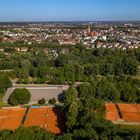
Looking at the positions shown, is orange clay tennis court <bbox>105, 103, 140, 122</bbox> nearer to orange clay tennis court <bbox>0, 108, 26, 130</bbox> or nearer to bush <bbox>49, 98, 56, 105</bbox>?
bush <bbox>49, 98, 56, 105</bbox>

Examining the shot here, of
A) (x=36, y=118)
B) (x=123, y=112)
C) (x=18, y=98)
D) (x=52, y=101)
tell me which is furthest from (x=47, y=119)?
(x=123, y=112)

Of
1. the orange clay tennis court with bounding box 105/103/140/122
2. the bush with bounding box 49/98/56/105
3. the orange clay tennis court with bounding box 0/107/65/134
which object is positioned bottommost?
the bush with bounding box 49/98/56/105

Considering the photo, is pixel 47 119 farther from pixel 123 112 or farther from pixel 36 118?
pixel 123 112

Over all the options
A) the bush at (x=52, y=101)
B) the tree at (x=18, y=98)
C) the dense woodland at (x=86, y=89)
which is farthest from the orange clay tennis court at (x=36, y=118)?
the bush at (x=52, y=101)

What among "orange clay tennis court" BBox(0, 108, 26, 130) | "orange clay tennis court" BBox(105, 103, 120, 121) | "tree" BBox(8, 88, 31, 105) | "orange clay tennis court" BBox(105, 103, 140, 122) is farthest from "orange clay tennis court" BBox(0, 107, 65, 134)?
"orange clay tennis court" BBox(105, 103, 140, 122)

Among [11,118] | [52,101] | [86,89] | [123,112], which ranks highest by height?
[86,89]

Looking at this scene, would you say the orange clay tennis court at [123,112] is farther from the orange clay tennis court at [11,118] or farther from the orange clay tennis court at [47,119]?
the orange clay tennis court at [11,118]
